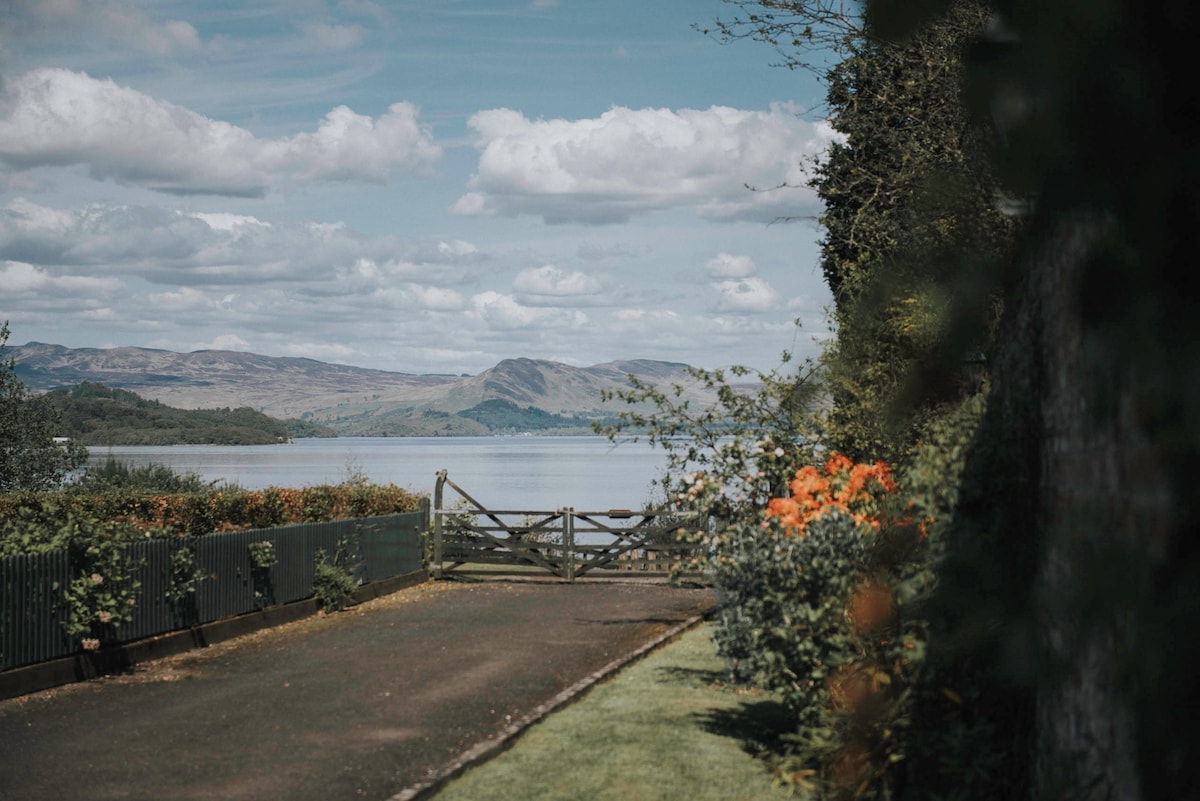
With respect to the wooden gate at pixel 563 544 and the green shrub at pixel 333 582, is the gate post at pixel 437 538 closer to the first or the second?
the wooden gate at pixel 563 544

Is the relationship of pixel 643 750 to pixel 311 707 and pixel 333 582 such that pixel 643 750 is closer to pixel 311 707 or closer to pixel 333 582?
pixel 311 707

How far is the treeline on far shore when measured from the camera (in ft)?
288

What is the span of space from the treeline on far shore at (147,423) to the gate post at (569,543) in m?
59.8

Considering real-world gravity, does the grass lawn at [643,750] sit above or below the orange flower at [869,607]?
below

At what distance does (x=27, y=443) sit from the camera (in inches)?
1452

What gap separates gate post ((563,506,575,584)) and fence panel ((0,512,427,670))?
9.73 ft

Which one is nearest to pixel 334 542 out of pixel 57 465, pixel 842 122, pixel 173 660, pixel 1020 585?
pixel 173 660

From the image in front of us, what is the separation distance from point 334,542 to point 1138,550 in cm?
1852

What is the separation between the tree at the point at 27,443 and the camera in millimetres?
36269

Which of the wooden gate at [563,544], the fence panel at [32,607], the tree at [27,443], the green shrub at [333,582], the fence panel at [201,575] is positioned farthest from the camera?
the tree at [27,443]

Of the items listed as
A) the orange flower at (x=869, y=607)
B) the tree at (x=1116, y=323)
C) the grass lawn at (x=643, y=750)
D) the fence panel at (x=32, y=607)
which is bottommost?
the grass lawn at (x=643, y=750)

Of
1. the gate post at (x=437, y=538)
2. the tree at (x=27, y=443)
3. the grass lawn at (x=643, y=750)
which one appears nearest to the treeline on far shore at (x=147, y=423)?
the tree at (x=27, y=443)

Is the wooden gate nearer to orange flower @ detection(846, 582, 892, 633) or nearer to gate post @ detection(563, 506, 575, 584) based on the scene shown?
gate post @ detection(563, 506, 575, 584)

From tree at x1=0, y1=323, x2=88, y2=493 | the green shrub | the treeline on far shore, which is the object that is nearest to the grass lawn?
the green shrub
